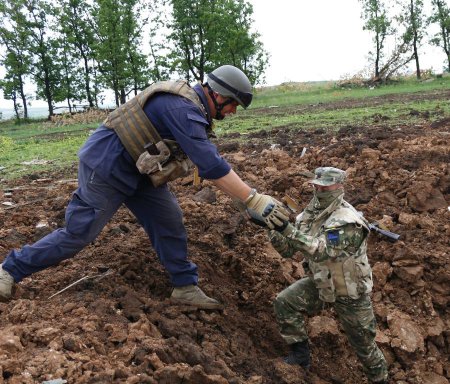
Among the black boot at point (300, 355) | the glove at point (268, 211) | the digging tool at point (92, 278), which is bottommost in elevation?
the black boot at point (300, 355)

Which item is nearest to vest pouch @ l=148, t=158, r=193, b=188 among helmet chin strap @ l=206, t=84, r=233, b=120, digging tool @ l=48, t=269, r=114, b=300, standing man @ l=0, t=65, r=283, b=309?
standing man @ l=0, t=65, r=283, b=309

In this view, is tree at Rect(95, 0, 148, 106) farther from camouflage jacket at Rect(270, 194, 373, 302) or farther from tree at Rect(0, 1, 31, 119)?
camouflage jacket at Rect(270, 194, 373, 302)

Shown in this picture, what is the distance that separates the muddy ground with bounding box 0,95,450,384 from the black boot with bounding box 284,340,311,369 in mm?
114

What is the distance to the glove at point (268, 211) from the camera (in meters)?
3.31

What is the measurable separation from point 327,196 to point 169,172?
1.16m

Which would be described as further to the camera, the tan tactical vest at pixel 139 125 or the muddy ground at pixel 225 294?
the tan tactical vest at pixel 139 125

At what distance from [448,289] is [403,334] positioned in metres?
0.88

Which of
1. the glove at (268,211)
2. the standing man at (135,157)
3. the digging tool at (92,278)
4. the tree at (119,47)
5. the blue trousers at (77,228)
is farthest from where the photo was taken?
the tree at (119,47)

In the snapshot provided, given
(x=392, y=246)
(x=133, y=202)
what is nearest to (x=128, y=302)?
(x=133, y=202)

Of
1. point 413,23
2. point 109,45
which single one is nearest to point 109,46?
point 109,45

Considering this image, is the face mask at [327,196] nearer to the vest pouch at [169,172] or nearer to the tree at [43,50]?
the vest pouch at [169,172]

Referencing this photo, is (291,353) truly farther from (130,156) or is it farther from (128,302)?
(130,156)

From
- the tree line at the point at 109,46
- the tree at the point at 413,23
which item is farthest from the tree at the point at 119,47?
the tree at the point at 413,23

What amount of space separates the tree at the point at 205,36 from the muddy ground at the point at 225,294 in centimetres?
2786
